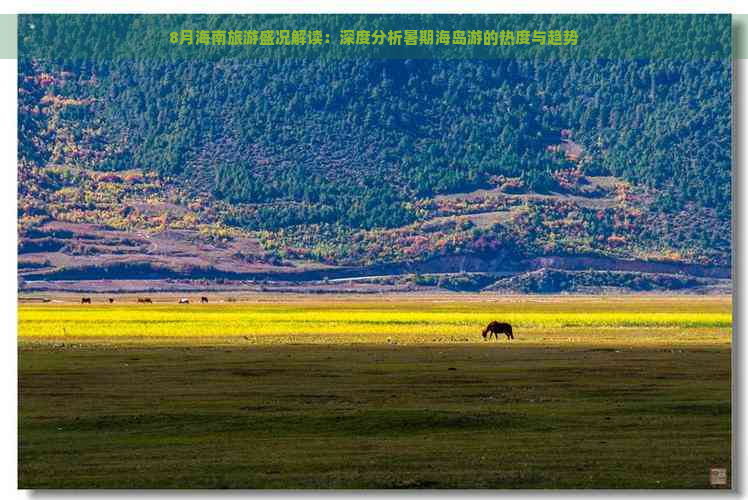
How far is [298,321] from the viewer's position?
2896 inches

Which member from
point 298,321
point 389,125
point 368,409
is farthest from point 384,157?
point 368,409

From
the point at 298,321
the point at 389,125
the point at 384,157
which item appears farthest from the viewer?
the point at 389,125

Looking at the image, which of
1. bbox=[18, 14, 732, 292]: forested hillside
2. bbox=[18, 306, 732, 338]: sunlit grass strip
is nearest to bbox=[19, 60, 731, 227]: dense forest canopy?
bbox=[18, 14, 732, 292]: forested hillside

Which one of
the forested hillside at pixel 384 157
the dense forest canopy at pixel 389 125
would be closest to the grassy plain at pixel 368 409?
the forested hillside at pixel 384 157

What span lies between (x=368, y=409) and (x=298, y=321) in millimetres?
41687

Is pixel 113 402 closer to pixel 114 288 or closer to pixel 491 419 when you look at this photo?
pixel 491 419

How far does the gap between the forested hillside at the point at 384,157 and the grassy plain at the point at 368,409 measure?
61.1m

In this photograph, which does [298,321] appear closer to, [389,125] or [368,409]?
[368,409]

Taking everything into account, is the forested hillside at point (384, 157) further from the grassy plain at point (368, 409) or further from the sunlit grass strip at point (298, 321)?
the grassy plain at point (368, 409)

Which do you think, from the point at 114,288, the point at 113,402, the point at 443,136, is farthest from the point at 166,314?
the point at 443,136

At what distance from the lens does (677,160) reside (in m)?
134

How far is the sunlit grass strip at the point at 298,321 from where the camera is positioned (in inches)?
2468

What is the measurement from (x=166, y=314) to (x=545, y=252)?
56392 millimetres

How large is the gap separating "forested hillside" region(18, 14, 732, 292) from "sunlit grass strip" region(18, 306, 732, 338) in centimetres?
3443
